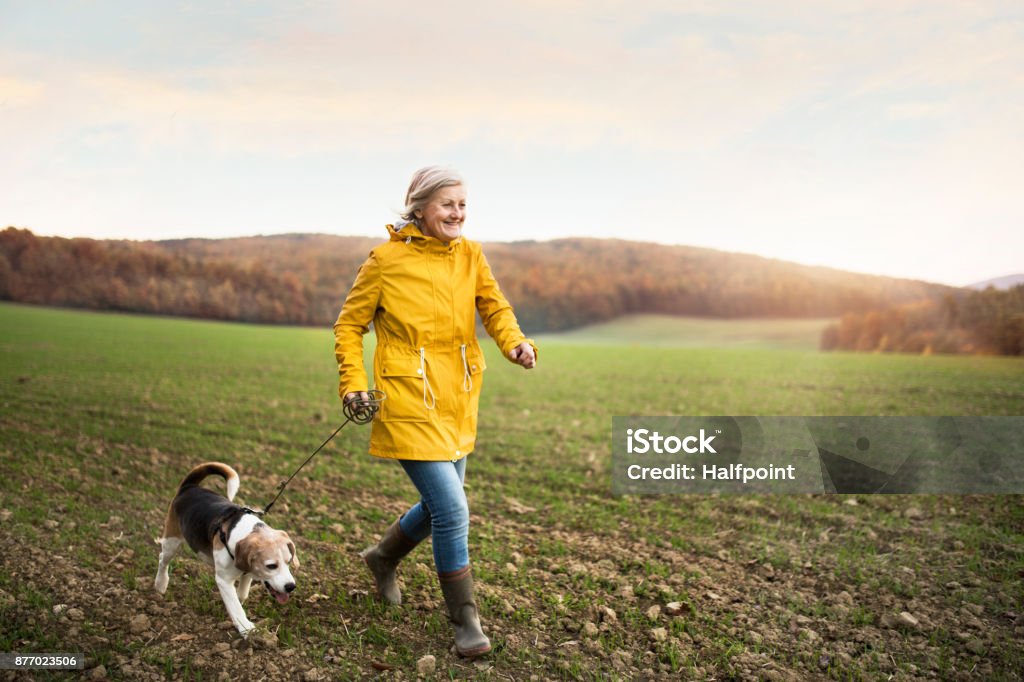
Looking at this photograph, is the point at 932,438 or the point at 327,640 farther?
the point at 932,438

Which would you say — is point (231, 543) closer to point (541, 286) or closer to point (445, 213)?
point (445, 213)

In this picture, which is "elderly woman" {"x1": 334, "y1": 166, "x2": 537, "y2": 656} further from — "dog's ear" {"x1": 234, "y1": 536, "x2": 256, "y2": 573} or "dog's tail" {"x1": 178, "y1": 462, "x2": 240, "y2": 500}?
"dog's tail" {"x1": 178, "y1": 462, "x2": 240, "y2": 500}

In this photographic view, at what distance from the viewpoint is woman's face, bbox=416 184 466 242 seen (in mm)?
3670

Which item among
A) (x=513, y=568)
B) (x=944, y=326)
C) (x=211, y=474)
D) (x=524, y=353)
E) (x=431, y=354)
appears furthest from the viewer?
(x=944, y=326)

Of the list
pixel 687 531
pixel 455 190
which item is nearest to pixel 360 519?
pixel 687 531

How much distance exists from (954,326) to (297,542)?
21.3 meters

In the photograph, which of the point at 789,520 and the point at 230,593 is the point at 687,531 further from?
the point at 230,593

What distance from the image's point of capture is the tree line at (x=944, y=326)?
20016 mm

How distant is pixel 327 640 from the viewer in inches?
156

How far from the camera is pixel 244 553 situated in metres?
3.62

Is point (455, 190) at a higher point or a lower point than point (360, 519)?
higher

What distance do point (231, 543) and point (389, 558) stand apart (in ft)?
3.16

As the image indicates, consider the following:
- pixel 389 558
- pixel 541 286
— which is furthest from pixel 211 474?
pixel 541 286

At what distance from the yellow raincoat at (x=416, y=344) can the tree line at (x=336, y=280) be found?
15.0 m
